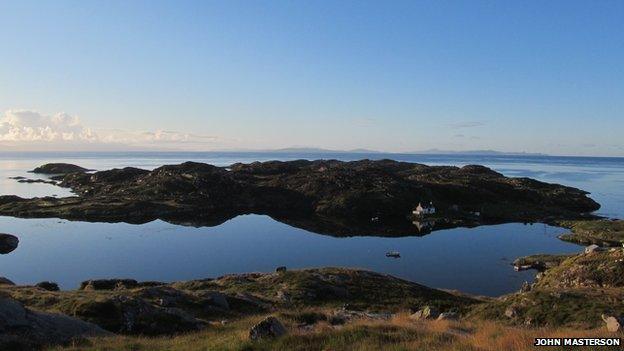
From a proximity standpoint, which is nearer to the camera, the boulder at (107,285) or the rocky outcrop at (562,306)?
the rocky outcrop at (562,306)

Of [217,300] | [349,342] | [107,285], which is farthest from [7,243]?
[349,342]

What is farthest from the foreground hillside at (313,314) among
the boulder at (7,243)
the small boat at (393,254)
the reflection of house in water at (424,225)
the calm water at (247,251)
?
the reflection of house in water at (424,225)

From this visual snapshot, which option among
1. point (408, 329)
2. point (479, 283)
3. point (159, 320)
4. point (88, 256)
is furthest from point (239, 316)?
point (88, 256)

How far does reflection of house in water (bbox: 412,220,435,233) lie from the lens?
4109 inches

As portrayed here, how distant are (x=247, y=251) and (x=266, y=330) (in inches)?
2554

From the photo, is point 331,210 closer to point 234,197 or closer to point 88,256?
point 234,197

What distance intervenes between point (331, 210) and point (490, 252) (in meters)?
48.8

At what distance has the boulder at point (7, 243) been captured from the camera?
79688mm

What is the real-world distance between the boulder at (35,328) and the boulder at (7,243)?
6698 cm

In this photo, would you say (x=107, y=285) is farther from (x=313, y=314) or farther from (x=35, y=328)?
(x=313, y=314)

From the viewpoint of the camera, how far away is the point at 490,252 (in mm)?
80875

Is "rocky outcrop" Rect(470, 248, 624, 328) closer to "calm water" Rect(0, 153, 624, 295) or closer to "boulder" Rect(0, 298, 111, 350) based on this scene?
"calm water" Rect(0, 153, 624, 295)

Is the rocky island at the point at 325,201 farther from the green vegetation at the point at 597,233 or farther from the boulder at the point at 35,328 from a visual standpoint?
the boulder at the point at 35,328

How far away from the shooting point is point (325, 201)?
129 meters
